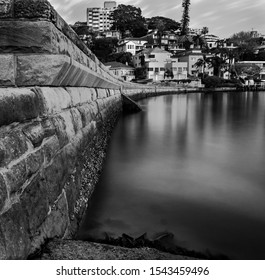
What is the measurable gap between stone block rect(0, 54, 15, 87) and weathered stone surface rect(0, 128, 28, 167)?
2.42ft


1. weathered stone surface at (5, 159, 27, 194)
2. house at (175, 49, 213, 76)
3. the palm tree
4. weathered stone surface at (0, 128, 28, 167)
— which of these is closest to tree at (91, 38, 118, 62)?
house at (175, 49, 213, 76)

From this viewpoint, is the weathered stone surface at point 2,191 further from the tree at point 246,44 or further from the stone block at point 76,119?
the tree at point 246,44

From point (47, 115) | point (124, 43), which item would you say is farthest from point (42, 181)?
point (124, 43)

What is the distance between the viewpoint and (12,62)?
2744 millimetres

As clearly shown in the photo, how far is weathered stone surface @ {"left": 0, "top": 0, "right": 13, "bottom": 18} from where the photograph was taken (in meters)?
2.71

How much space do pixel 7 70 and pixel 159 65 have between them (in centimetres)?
7612

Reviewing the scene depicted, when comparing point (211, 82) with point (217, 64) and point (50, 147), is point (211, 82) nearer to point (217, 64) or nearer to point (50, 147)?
point (217, 64)

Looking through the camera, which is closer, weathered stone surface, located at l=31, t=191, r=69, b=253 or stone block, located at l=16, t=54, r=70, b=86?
weathered stone surface, located at l=31, t=191, r=69, b=253

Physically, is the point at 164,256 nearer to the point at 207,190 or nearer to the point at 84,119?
the point at 207,190

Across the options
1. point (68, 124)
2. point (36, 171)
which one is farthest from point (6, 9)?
→ point (36, 171)

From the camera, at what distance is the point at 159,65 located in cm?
7656

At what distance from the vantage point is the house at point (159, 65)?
75438 millimetres

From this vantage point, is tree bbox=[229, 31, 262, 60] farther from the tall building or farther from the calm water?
the calm water

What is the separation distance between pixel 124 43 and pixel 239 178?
87.4m
